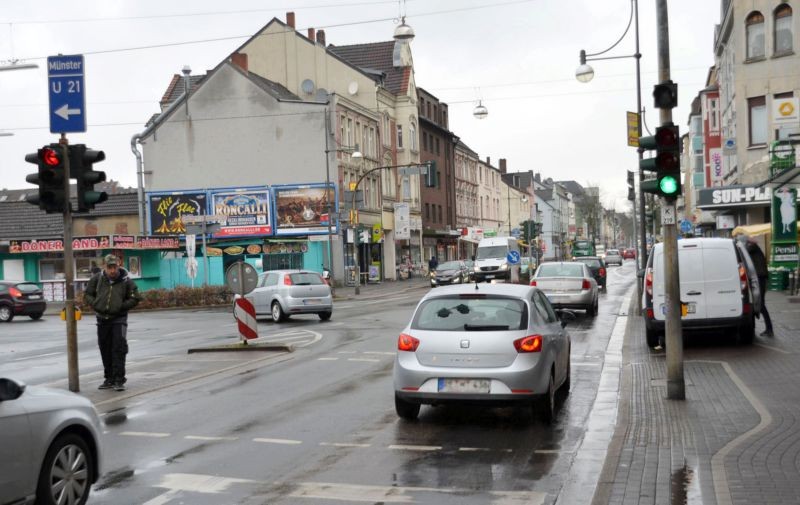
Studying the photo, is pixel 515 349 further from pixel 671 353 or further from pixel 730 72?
pixel 730 72

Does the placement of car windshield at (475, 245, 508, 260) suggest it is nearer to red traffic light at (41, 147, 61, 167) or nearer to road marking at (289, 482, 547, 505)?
red traffic light at (41, 147, 61, 167)

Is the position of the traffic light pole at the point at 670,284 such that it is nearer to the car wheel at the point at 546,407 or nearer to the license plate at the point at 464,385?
the car wheel at the point at 546,407

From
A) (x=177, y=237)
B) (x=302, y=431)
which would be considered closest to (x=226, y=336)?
(x=302, y=431)

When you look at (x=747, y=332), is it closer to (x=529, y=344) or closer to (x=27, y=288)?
(x=529, y=344)

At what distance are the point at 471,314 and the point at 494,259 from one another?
42809 millimetres

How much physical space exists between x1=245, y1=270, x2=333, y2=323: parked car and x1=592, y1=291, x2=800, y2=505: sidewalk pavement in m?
14.0

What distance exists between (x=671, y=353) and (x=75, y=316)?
26.1ft

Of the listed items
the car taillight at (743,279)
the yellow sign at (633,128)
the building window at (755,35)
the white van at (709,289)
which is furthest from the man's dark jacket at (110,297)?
the building window at (755,35)

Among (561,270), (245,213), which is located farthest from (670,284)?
(245,213)

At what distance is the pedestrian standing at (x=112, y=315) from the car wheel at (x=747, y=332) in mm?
10179

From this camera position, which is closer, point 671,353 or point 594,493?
point 594,493

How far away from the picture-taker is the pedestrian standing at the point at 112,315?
42.8 ft

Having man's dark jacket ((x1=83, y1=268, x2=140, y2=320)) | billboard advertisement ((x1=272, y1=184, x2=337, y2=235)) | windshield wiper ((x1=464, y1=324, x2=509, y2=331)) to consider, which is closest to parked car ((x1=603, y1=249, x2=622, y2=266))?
billboard advertisement ((x1=272, y1=184, x2=337, y2=235))

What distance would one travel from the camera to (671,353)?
10.3 m
